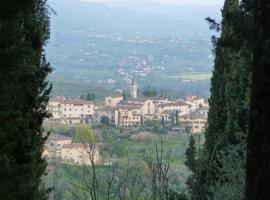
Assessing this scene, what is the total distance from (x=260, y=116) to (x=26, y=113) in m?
4.93

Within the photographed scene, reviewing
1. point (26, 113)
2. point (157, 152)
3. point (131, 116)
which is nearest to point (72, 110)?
point (131, 116)

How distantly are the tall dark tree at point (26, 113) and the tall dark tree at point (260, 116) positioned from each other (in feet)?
7.50

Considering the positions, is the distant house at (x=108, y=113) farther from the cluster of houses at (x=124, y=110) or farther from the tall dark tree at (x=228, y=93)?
the tall dark tree at (x=228, y=93)

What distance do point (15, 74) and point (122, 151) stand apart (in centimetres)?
3635

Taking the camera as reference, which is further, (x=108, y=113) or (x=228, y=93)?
(x=108, y=113)

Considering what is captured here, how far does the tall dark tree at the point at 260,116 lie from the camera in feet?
15.3

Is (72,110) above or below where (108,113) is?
above

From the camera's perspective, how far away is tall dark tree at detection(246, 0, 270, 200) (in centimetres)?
467

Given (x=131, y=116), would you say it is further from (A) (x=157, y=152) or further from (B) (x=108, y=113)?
(A) (x=157, y=152)

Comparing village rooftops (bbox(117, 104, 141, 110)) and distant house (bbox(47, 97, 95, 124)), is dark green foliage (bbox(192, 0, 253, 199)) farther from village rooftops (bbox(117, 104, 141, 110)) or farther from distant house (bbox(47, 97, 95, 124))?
distant house (bbox(47, 97, 95, 124))

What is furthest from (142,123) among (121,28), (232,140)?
(121,28)

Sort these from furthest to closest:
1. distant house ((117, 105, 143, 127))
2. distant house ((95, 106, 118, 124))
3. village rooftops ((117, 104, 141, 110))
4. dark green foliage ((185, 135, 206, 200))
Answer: village rooftops ((117, 104, 141, 110))
distant house ((95, 106, 118, 124))
distant house ((117, 105, 143, 127))
dark green foliage ((185, 135, 206, 200))

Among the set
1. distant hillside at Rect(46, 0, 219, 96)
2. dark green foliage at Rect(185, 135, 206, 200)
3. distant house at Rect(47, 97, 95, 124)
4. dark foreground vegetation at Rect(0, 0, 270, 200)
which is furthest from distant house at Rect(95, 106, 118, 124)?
dark green foliage at Rect(185, 135, 206, 200)

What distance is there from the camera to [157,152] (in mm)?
6070
